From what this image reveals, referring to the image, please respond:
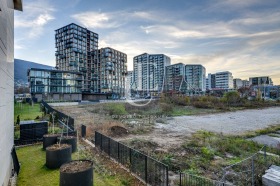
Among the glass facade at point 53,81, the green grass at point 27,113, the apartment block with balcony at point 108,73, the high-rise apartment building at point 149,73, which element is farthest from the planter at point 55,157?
the high-rise apartment building at point 149,73

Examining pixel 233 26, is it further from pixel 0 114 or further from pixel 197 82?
pixel 197 82

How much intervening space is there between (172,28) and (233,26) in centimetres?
732

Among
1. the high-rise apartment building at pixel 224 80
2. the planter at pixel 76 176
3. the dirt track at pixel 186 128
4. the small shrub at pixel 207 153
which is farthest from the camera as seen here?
the high-rise apartment building at pixel 224 80

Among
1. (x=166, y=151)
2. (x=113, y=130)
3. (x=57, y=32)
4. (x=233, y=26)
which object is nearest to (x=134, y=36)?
(x=233, y=26)

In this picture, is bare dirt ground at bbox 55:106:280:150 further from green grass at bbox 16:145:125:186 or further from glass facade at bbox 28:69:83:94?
glass facade at bbox 28:69:83:94

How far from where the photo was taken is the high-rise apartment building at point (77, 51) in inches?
3216

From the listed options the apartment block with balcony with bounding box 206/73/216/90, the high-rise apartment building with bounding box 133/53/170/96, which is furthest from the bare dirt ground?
the apartment block with balcony with bounding box 206/73/216/90

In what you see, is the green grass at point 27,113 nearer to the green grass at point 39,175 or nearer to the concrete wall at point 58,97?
the green grass at point 39,175

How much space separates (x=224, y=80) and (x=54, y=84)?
13913cm

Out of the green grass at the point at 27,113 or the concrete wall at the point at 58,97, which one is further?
the concrete wall at the point at 58,97

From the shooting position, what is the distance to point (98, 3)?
17266mm

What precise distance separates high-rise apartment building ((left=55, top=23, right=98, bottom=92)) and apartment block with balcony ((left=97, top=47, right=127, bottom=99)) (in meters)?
3.06

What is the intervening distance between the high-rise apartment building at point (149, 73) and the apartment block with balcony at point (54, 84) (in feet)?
121

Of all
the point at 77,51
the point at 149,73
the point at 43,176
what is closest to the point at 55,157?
the point at 43,176
